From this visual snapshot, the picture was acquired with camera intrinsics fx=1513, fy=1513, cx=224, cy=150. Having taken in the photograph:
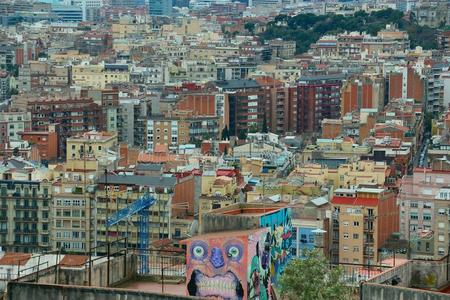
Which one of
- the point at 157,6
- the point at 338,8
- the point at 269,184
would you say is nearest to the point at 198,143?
the point at 269,184

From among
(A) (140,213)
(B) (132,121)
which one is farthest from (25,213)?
(B) (132,121)

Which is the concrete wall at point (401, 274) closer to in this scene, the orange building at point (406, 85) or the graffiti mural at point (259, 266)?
the graffiti mural at point (259, 266)

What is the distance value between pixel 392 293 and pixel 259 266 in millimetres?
891

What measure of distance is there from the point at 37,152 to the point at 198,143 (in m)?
4.56

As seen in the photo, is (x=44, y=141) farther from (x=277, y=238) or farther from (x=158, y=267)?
(x=277, y=238)

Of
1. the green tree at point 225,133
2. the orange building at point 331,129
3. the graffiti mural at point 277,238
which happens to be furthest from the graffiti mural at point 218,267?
the green tree at point 225,133

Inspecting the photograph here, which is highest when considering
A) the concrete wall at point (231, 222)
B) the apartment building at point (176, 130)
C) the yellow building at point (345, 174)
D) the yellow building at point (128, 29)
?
the concrete wall at point (231, 222)

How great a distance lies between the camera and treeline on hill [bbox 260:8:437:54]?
6569 centimetres

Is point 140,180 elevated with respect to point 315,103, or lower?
elevated

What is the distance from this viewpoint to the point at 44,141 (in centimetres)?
3666

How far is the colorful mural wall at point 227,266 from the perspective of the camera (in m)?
7.52

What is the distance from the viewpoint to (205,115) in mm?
41406

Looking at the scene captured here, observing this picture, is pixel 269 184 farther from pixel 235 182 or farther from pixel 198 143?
pixel 198 143

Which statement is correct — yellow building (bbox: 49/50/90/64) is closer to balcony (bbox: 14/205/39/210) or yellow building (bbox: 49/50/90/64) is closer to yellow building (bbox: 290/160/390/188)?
yellow building (bbox: 290/160/390/188)
